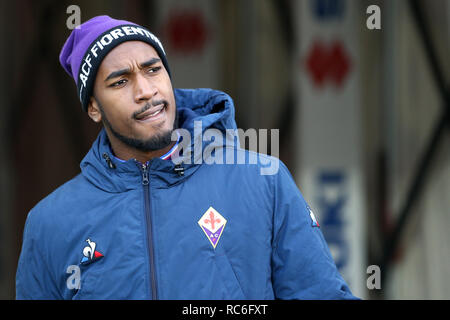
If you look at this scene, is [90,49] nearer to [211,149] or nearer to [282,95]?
[211,149]

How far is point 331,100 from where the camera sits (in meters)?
4.94

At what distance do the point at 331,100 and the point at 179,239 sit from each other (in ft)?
10.2

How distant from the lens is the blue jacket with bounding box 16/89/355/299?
201 centimetres

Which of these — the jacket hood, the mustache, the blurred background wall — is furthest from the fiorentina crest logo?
the blurred background wall

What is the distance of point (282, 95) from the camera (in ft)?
16.8

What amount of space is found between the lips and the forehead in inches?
6.8

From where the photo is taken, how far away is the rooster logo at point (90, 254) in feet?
6.75

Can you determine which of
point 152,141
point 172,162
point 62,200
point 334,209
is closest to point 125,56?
point 152,141

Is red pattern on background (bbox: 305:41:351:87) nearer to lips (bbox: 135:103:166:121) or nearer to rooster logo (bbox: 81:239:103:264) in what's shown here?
lips (bbox: 135:103:166:121)

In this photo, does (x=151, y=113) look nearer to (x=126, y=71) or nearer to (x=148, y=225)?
(x=126, y=71)

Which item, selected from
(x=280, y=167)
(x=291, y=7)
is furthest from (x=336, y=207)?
(x=280, y=167)

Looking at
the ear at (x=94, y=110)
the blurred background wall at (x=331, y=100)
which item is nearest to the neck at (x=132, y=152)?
the ear at (x=94, y=110)

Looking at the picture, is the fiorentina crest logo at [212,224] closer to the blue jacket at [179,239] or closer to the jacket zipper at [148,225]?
the blue jacket at [179,239]

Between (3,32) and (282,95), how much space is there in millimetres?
2243
